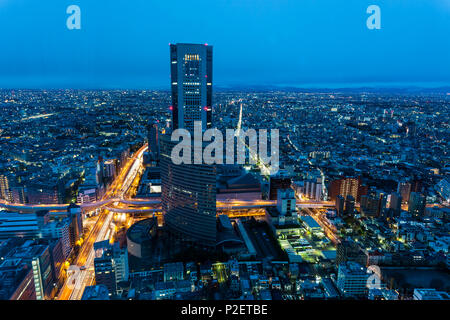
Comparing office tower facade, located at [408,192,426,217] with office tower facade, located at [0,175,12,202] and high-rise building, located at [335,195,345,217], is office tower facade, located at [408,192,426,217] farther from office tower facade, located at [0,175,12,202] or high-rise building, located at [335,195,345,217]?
office tower facade, located at [0,175,12,202]

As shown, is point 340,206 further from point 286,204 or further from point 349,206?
point 286,204

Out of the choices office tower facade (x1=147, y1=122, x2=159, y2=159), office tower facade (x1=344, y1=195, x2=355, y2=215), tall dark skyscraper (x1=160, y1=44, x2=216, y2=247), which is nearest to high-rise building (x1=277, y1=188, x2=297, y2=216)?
office tower facade (x1=344, y1=195, x2=355, y2=215)

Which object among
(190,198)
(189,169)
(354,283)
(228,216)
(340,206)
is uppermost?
(189,169)

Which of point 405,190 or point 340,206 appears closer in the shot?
point 340,206

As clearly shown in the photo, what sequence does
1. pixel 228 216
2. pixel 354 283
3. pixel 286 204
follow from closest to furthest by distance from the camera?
pixel 354 283
pixel 286 204
pixel 228 216

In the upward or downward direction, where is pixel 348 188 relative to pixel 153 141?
downward

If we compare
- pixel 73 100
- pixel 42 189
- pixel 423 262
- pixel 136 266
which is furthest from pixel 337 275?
pixel 73 100

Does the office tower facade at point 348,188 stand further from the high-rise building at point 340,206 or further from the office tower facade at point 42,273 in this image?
the office tower facade at point 42,273

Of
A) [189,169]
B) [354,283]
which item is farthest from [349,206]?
[189,169]
